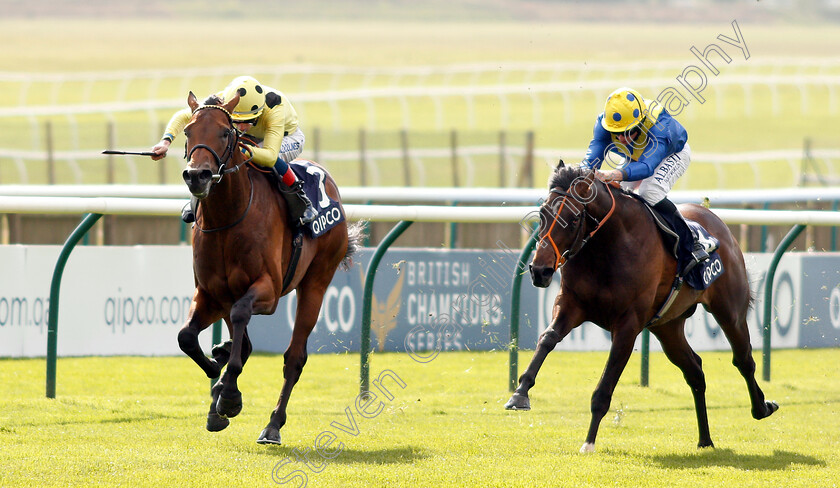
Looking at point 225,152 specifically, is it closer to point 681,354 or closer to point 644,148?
point 644,148

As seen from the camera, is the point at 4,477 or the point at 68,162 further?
the point at 68,162

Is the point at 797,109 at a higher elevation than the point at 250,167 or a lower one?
lower

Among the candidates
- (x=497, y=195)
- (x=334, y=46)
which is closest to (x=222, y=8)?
(x=334, y=46)

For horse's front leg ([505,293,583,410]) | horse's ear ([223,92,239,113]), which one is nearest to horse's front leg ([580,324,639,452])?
horse's front leg ([505,293,583,410])

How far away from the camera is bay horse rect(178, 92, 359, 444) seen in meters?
5.23

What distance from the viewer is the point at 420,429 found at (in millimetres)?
6465

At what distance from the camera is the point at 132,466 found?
5.12m

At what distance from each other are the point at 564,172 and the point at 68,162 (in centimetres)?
1469

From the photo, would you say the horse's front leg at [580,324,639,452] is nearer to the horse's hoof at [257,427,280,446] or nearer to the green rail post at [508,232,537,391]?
the horse's hoof at [257,427,280,446]

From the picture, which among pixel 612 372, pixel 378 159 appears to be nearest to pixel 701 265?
pixel 612 372

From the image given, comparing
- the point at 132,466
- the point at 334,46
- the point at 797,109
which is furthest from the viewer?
the point at 334,46

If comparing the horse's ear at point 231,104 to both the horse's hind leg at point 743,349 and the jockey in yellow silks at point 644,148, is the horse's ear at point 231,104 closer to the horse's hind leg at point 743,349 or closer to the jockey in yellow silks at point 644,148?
the jockey in yellow silks at point 644,148

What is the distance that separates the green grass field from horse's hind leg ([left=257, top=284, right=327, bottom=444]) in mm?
93

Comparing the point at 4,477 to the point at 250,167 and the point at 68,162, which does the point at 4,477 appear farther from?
the point at 68,162
